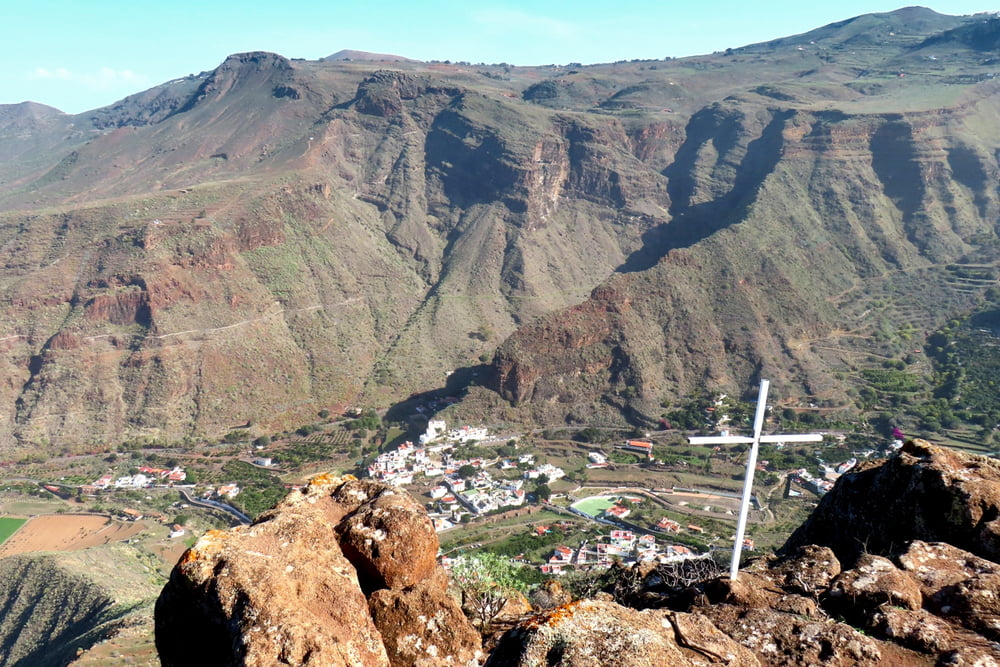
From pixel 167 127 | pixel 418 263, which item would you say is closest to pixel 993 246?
pixel 418 263

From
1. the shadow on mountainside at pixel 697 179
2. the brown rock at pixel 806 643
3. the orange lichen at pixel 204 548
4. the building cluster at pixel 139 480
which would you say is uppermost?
the shadow on mountainside at pixel 697 179

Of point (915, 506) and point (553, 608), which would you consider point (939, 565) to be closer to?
point (915, 506)

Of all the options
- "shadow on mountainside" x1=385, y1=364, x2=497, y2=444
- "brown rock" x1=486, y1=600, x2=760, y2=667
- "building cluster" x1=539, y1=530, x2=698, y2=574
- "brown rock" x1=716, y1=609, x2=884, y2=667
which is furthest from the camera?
"shadow on mountainside" x1=385, y1=364, x2=497, y2=444

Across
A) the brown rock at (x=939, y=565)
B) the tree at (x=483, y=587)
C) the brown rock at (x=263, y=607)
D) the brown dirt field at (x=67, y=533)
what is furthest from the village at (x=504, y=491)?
the brown rock at (x=263, y=607)

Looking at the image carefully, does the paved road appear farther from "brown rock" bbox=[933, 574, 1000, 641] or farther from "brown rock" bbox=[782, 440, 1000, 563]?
"brown rock" bbox=[933, 574, 1000, 641]

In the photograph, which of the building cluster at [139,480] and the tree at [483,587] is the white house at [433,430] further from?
the tree at [483,587]

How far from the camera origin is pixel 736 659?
7598 millimetres

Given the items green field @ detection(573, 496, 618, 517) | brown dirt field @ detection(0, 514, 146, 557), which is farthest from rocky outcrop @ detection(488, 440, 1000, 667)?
brown dirt field @ detection(0, 514, 146, 557)

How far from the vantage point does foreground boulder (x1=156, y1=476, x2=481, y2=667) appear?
7.69 meters

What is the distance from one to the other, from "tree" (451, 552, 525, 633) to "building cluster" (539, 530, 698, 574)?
25214 mm

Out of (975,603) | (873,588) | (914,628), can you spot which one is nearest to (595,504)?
(873,588)

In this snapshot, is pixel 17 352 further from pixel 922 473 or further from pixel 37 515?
pixel 922 473

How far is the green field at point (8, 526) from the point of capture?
5319 cm

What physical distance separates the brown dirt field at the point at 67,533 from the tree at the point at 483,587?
4701cm
